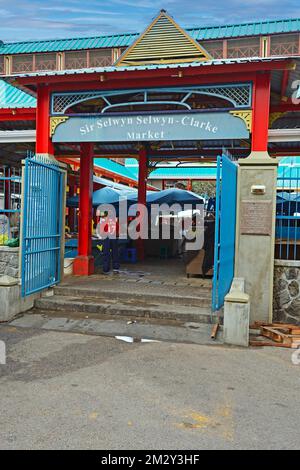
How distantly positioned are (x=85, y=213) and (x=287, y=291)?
5.03 meters

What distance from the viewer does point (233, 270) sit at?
303 inches

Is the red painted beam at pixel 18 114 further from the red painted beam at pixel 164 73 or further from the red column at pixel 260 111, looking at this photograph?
the red column at pixel 260 111

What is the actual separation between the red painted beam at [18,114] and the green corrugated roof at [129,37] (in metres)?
12.1

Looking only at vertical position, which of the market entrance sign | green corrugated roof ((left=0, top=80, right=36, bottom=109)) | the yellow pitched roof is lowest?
the market entrance sign

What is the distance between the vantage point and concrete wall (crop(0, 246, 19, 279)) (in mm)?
7922

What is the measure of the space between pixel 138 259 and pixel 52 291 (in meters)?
5.95

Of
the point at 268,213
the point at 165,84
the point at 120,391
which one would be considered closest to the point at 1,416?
the point at 120,391

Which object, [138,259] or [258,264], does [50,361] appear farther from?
[138,259]

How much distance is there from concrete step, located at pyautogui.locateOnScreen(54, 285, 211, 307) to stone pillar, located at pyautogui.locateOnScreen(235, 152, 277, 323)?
870mm

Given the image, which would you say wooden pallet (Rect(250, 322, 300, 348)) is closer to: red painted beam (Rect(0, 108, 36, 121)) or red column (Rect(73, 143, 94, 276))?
red column (Rect(73, 143, 94, 276))

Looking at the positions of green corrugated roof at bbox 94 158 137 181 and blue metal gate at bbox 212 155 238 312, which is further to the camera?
green corrugated roof at bbox 94 158 137 181

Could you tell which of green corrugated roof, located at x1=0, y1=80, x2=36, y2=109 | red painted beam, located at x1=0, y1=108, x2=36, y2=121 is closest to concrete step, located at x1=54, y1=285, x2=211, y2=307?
red painted beam, located at x1=0, y1=108, x2=36, y2=121

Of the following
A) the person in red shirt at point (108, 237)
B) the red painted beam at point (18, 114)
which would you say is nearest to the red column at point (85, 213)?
the person in red shirt at point (108, 237)

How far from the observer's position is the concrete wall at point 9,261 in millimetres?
7922
